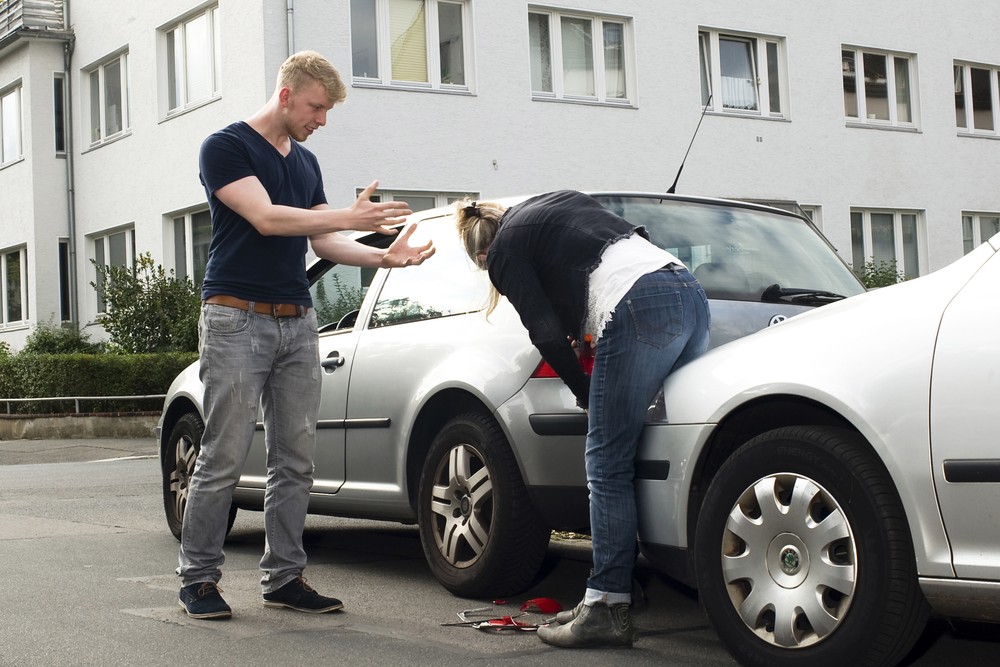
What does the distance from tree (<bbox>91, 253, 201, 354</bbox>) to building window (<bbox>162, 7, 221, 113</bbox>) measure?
110 inches

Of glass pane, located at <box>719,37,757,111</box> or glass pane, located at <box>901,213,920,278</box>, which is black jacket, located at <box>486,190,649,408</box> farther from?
glass pane, located at <box>901,213,920,278</box>

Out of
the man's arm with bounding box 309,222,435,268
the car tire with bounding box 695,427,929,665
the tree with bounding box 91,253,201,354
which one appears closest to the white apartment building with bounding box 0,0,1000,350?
the tree with bounding box 91,253,201,354

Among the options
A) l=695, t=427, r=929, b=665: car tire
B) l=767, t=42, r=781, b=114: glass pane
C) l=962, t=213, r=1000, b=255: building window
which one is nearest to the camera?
l=695, t=427, r=929, b=665: car tire

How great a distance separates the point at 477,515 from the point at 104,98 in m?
20.2

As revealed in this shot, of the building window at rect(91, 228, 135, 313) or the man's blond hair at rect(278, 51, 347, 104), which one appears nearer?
the man's blond hair at rect(278, 51, 347, 104)

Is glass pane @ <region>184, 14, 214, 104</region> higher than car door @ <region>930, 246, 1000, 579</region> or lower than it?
higher

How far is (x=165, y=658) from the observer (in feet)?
14.4

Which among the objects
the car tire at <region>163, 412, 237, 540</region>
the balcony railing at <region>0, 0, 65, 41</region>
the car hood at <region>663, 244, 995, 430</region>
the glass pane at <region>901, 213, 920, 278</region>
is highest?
the balcony railing at <region>0, 0, 65, 41</region>

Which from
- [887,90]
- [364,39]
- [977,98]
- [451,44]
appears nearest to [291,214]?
[364,39]

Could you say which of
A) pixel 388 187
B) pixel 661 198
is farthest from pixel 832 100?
pixel 661 198

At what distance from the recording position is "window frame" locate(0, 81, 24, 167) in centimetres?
2545

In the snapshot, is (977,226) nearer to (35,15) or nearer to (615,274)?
(35,15)

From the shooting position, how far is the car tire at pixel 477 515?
501 centimetres

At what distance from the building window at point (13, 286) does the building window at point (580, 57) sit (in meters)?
10.9
